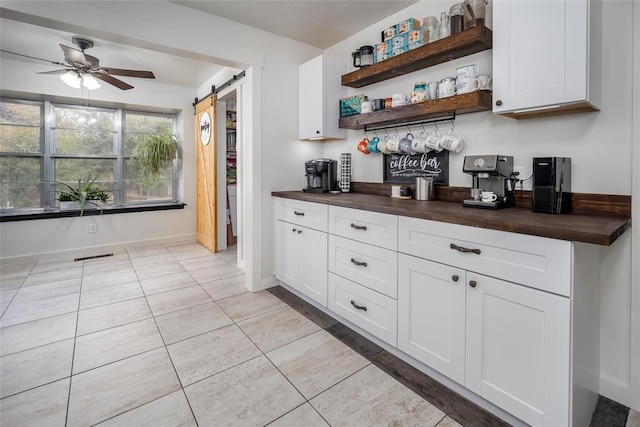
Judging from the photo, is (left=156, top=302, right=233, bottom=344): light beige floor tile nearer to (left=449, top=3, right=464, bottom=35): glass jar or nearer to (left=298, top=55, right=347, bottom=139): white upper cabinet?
(left=298, top=55, right=347, bottom=139): white upper cabinet

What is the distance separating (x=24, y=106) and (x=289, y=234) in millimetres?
4023

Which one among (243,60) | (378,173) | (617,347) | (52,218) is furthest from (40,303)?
(617,347)

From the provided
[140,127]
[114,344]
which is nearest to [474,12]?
[114,344]

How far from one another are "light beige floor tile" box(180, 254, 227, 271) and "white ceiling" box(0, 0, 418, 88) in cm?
237

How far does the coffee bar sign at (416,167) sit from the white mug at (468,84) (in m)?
0.44

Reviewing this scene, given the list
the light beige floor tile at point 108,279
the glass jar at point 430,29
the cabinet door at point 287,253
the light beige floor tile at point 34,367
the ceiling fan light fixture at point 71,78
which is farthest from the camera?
the ceiling fan light fixture at point 71,78

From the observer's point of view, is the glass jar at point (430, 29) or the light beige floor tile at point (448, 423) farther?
the glass jar at point (430, 29)

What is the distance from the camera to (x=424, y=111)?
84.4 inches

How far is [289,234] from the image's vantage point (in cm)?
287

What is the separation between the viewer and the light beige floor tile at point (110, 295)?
A: 110 inches

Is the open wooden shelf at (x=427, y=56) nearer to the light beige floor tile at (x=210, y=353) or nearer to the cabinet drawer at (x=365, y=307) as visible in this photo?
the cabinet drawer at (x=365, y=307)

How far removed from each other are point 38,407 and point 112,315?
3.44 feet

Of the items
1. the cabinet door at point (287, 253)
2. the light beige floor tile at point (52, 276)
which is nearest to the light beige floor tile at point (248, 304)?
the cabinet door at point (287, 253)

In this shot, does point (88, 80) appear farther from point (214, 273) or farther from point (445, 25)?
point (445, 25)
